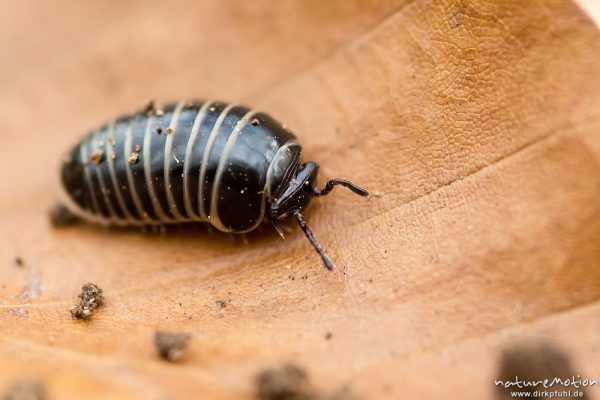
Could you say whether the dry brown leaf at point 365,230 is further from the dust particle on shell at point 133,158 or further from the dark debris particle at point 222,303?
the dust particle on shell at point 133,158

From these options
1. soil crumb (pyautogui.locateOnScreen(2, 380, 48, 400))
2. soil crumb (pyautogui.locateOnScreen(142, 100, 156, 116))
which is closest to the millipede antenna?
soil crumb (pyautogui.locateOnScreen(142, 100, 156, 116))

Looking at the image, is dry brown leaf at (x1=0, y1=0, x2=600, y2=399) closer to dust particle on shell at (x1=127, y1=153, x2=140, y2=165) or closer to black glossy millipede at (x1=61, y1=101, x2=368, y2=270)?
black glossy millipede at (x1=61, y1=101, x2=368, y2=270)

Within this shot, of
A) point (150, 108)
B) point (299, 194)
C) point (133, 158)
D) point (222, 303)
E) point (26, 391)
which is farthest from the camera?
point (150, 108)

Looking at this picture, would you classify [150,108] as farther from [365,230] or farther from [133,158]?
[365,230]

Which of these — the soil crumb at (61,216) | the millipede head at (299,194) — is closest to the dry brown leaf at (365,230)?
the soil crumb at (61,216)

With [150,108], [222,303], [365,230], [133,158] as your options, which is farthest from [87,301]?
[365,230]

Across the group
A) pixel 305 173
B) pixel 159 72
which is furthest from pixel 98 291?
pixel 159 72

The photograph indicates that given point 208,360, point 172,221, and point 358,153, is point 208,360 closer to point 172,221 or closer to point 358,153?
point 172,221
